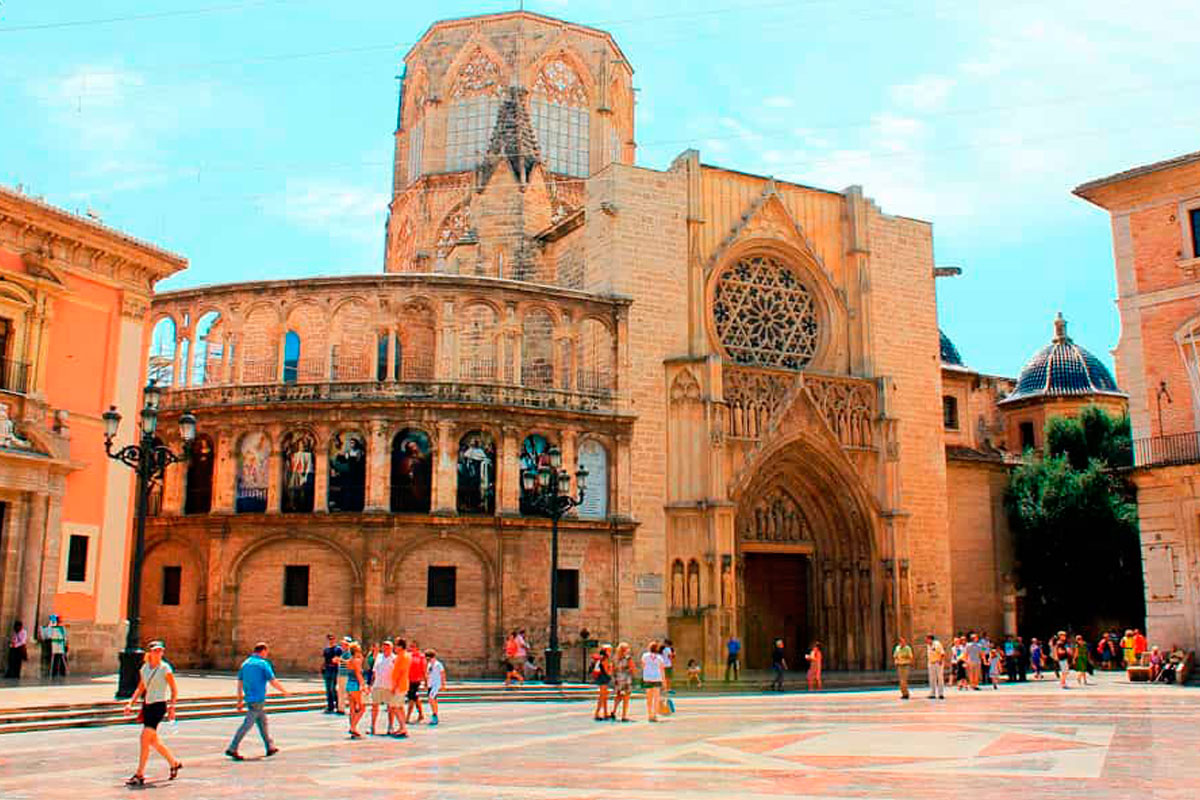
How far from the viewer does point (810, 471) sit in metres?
33.8

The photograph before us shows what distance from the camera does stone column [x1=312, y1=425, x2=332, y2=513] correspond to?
28359mm

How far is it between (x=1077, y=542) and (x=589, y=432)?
19.2 m

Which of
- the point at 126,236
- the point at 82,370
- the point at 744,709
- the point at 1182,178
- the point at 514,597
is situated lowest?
the point at 744,709

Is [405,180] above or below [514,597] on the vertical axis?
above

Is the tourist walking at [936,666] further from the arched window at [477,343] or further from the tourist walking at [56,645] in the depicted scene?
the tourist walking at [56,645]

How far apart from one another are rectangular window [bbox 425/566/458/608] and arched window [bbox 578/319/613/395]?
624cm

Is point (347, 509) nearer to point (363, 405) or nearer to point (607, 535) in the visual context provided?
point (363, 405)

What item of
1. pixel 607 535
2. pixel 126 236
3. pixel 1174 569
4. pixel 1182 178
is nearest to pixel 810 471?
pixel 607 535

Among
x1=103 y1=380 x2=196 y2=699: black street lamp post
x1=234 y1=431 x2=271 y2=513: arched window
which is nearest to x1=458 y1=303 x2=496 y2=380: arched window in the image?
x1=234 y1=431 x2=271 y2=513: arched window

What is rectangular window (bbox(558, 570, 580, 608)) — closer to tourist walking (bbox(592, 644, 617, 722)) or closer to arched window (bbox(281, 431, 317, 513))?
arched window (bbox(281, 431, 317, 513))

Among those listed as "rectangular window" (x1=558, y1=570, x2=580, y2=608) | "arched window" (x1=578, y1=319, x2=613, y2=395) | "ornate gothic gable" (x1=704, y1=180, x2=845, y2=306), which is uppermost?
"ornate gothic gable" (x1=704, y1=180, x2=845, y2=306)

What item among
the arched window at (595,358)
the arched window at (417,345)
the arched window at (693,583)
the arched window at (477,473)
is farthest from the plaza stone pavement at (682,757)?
the arched window at (417,345)

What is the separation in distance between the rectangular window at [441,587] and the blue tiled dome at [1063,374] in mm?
28559

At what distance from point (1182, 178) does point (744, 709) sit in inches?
701
